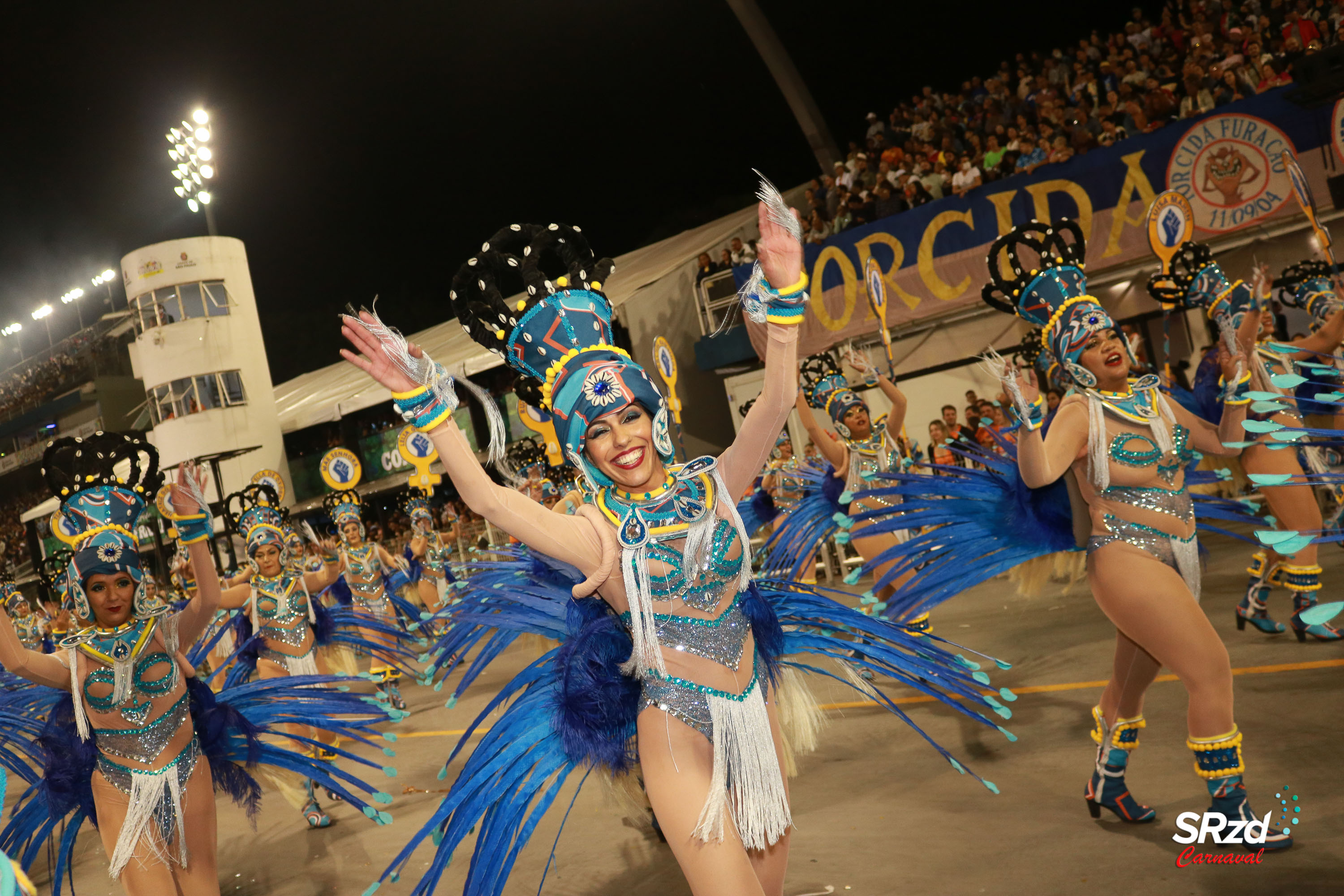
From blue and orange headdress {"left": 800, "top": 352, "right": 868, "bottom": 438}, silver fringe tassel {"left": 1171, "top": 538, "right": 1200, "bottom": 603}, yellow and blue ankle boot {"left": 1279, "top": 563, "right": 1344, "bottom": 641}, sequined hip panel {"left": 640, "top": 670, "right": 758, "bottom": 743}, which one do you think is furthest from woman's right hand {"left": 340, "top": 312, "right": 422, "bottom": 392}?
yellow and blue ankle boot {"left": 1279, "top": 563, "right": 1344, "bottom": 641}

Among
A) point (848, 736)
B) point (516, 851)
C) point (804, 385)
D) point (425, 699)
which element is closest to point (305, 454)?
point (425, 699)

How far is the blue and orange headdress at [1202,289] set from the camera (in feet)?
15.8

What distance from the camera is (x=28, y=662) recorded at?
3.91 m

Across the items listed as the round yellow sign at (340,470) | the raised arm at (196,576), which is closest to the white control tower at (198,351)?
the round yellow sign at (340,470)

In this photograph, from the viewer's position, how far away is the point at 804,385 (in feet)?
28.4

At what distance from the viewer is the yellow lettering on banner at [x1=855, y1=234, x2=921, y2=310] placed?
13.1 metres

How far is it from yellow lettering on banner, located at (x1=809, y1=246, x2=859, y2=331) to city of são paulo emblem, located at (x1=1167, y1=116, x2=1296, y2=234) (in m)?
3.97

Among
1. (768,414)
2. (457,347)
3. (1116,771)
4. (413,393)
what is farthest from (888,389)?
(457,347)

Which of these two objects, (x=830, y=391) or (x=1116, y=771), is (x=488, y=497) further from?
(x=830, y=391)

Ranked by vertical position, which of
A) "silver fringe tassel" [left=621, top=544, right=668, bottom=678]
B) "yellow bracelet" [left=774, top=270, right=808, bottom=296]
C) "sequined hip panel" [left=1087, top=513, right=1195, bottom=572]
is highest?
"yellow bracelet" [left=774, top=270, right=808, bottom=296]

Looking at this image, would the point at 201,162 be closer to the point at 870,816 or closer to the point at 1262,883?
the point at 870,816

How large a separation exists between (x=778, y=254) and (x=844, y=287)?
11.2 metres

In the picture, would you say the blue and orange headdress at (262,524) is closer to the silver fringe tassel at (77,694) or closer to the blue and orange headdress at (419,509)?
the silver fringe tassel at (77,694)

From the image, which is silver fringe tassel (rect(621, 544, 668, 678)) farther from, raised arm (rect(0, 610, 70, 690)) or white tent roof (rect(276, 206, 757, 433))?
white tent roof (rect(276, 206, 757, 433))
